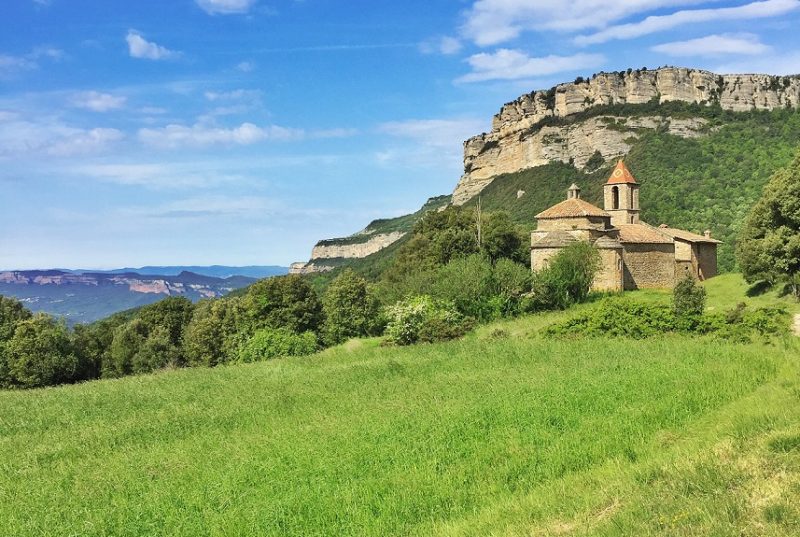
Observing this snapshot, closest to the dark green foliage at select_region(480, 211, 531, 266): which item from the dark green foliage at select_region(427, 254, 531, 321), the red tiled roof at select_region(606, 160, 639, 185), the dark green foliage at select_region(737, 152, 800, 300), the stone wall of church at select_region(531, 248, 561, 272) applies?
the stone wall of church at select_region(531, 248, 561, 272)

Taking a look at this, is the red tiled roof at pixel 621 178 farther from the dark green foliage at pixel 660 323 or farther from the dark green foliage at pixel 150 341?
the dark green foliage at pixel 150 341

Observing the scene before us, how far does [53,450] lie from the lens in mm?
12867

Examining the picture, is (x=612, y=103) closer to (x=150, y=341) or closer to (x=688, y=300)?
(x=150, y=341)

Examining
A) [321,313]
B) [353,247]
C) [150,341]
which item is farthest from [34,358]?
[353,247]

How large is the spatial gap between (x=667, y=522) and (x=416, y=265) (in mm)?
44110

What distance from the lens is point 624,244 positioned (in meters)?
43.1

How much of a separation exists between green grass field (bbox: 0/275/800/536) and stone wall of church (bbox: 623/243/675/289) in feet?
84.4

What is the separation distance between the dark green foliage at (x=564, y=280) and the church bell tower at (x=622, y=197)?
1597cm

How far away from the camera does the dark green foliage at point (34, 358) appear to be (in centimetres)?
4272

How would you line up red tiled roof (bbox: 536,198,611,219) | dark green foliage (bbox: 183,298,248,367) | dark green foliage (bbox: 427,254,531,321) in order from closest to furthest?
dark green foliage (bbox: 427,254,531,321) → red tiled roof (bbox: 536,198,611,219) → dark green foliage (bbox: 183,298,248,367)

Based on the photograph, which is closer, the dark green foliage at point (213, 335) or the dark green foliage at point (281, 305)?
the dark green foliage at point (281, 305)

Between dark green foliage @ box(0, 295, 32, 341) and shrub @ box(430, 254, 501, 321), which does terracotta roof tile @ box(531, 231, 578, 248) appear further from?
dark green foliage @ box(0, 295, 32, 341)

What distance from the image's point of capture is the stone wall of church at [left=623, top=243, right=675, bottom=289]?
43.6 meters

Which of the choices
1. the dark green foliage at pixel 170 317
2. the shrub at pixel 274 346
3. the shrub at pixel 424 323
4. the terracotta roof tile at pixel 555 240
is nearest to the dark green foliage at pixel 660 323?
the shrub at pixel 424 323
